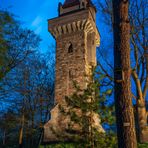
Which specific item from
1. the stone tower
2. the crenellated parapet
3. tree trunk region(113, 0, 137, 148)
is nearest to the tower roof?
the stone tower

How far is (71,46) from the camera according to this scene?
18.1 meters

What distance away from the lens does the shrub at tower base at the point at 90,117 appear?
23.7ft

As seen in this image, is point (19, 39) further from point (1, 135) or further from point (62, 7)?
point (1, 135)

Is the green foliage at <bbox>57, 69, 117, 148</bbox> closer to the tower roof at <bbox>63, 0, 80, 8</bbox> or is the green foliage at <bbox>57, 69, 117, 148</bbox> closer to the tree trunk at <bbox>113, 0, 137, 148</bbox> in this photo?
the tree trunk at <bbox>113, 0, 137, 148</bbox>

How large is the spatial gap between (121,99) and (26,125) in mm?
17925

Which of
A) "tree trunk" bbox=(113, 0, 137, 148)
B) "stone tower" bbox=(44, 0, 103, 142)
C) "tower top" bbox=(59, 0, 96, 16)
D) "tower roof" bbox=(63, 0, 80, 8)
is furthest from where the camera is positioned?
"tower roof" bbox=(63, 0, 80, 8)

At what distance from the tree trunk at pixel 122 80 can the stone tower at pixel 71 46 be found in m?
11.1

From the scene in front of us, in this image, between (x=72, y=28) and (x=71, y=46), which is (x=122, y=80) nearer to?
(x=71, y=46)

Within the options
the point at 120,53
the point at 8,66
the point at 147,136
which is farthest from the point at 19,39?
the point at 120,53

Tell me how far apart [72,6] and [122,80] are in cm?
1627

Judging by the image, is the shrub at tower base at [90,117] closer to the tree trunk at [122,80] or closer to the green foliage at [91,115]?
the green foliage at [91,115]

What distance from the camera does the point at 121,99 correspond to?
457 cm

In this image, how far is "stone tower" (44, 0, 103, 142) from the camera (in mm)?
16688

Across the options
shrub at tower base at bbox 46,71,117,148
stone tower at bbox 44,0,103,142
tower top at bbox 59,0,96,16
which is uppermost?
tower top at bbox 59,0,96,16
